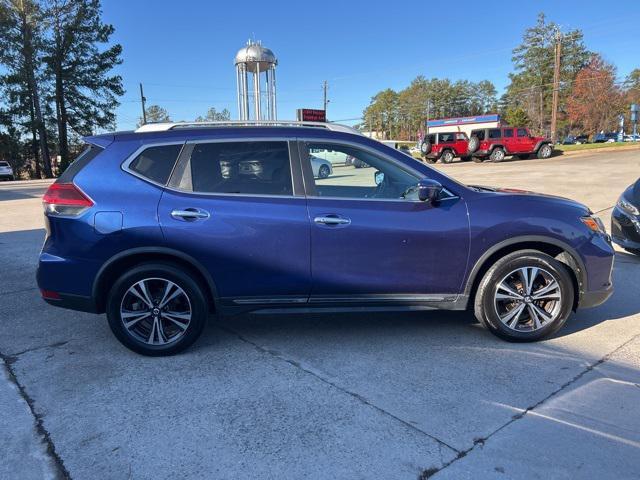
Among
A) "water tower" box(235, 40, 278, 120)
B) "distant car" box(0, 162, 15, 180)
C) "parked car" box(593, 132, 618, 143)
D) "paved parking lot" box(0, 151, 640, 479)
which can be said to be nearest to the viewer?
"paved parking lot" box(0, 151, 640, 479)

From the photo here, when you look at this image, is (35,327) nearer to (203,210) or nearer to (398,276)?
(203,210)

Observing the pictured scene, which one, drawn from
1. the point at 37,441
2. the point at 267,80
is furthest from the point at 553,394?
the point at 267,80

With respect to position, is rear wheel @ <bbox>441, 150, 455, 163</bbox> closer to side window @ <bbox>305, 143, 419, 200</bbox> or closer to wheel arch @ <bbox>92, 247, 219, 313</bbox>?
side window @ <bbox>305, 143, 419, 200</bbox>

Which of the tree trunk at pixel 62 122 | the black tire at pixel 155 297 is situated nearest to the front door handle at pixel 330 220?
the black tire at pixel 155 297

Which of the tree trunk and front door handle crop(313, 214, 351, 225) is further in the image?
the tree trunk

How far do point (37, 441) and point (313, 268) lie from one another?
2.08 m

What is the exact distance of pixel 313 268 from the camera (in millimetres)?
3766

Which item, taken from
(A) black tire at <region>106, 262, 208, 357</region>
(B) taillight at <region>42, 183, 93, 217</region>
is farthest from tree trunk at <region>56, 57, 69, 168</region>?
(A) black tire at <region>106, 262, 208, 357</region>

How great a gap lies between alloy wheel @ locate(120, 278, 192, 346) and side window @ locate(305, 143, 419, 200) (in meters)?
1.36

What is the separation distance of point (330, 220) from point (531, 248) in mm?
1705

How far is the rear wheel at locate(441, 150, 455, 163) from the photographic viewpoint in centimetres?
3316

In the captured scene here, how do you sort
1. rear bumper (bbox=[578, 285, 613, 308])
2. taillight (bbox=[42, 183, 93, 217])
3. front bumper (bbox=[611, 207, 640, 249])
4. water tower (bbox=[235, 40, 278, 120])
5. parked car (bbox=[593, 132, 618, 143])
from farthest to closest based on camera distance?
1. parked car (bbox=[593, 132, 618, 143])
2. water tower (bbox=[235, 40, 278, 120])
3. front bumper (bbox=[611, 207, 640, 249])
4. rear bumper (bbox=[578, 285, 613, 308])
5. taillight (bbox=[42, 183, 93, 217])

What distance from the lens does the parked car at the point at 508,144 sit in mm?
30266

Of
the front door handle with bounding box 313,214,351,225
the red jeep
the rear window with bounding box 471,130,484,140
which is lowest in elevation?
the front door handle with bounding box 313,214,351,225
